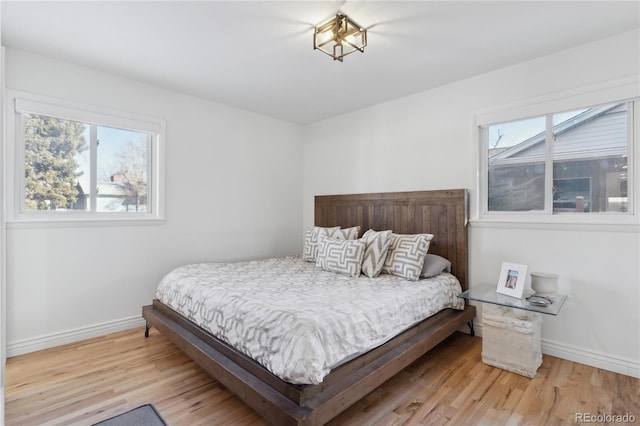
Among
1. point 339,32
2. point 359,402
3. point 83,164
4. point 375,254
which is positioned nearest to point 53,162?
→ point 83,164

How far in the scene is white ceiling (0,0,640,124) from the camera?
2002 millimetres

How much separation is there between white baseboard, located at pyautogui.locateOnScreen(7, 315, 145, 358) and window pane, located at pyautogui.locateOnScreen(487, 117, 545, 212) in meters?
3.76

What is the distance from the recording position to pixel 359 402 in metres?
1.92

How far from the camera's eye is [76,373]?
2.25m

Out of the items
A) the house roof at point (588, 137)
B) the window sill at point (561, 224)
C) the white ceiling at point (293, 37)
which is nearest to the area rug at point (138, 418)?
the white ceiling at point (293, 37)

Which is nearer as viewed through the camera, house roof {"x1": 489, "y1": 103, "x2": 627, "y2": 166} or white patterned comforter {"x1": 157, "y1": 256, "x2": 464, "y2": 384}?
white patterned comforter {"x1": 157, "y1": 256, "x2": 464, "y2": 384}

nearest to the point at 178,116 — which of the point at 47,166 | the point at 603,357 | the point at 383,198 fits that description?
the point at 47,166

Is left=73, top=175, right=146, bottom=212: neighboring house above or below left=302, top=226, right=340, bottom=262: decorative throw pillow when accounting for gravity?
above

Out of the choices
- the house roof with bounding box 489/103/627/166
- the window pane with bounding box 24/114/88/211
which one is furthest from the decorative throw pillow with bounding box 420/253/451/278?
the window pane with bounding box 24/114/88/211

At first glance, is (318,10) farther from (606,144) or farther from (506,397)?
(506,397)

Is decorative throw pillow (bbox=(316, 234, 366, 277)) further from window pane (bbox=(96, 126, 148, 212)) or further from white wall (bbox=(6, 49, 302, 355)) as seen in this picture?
window pane (bbox=(96, 126, 148, 212))

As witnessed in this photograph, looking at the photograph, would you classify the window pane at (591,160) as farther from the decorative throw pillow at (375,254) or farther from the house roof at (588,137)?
the decorative throw pillow at (375,254)

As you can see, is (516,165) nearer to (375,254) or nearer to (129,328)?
(375,254)

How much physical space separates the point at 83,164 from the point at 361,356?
9.66ft
